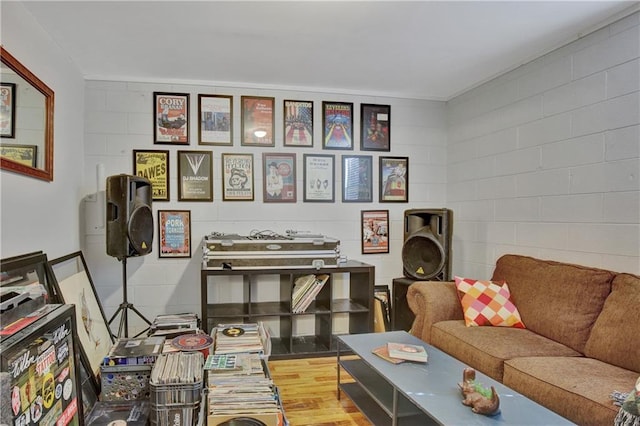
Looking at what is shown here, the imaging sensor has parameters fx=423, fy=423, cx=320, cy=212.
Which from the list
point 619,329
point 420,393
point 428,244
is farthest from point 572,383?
point 428,244

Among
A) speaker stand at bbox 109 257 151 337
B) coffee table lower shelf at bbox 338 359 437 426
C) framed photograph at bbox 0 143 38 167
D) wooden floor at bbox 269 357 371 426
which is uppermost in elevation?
framed photograph at bbox 0 143 38 167

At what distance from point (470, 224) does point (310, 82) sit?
75.6 inches

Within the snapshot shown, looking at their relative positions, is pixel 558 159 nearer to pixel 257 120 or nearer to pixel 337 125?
pixel 337 125

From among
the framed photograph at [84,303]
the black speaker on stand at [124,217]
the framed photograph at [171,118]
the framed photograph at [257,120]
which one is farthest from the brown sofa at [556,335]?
the framed photograph at [171,118]

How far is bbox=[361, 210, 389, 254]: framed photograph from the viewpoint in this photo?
13.2 ft

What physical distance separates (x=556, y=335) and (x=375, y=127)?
234 cm

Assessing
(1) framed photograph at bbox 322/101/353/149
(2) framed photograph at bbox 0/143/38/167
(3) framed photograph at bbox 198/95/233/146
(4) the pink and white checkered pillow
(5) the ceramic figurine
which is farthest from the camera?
(1) framed photograph at bbox 322/101/353/149

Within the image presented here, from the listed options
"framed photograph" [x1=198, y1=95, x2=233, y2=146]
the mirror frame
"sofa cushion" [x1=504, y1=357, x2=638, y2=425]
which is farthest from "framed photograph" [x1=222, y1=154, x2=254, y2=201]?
"sofa cushion" [x1=504, y1=357, x2=638, y2=425]

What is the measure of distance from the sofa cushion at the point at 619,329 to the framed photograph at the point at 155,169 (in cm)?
318

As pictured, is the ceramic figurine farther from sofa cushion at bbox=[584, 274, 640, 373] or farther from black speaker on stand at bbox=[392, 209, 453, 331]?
black speaker on stand at bbox=[392, 209, 453, 331]

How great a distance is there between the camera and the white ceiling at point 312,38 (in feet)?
7.74

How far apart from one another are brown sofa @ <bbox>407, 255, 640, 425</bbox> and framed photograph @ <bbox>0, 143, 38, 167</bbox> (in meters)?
2.52

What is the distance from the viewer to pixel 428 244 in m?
3.51

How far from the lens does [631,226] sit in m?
2.41
